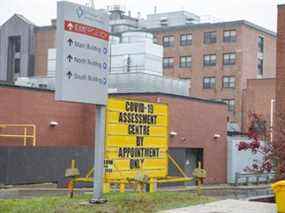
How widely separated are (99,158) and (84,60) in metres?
2.29

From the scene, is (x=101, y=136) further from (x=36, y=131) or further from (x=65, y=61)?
(x=36, y=131)

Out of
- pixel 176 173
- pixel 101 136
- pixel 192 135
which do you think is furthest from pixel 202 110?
pixel 101 136

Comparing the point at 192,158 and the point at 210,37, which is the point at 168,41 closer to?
the point at 210,37

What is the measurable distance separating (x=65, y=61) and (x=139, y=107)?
Answer: 4243mm

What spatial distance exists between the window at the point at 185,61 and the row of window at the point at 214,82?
3.78m

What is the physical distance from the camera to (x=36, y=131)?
3600 cm

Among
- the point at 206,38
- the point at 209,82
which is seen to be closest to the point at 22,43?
the point at 206,38

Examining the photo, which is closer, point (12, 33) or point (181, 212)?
point (181, 212)

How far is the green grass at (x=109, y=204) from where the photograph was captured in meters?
13.0

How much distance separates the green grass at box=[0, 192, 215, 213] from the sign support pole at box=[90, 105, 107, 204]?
1.04 ft

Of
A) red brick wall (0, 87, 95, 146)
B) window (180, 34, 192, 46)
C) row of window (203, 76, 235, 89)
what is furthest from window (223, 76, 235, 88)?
red brick wall (0, 87, 95, 146)

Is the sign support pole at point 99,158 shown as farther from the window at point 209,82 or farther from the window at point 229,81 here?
the window at point 209,82

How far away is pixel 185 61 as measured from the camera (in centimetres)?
9212

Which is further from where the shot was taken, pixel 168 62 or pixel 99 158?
pixel 168 62
